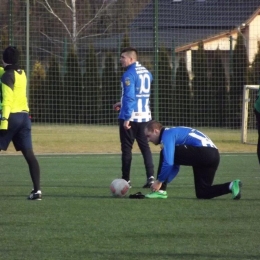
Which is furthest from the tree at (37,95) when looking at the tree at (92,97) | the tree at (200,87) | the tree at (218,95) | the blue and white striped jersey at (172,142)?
the blue and white striped jersey at (172,142)

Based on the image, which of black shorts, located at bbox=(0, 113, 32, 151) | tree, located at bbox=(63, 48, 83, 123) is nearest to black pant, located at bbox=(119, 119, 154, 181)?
black shorts, located at bbox=(0, 113, 32, 151)

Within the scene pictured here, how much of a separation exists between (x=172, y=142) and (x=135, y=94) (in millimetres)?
2257

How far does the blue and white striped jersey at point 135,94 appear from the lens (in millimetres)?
12656

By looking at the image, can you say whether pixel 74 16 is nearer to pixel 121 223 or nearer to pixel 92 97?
pixel 92 97

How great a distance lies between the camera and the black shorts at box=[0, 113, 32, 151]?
11031 millimetres

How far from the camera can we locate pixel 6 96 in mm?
10922

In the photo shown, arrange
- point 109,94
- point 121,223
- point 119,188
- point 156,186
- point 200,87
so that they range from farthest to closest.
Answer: point 200,87 → point 109,94 → point 119,188 → point 156,186 → point 121,223

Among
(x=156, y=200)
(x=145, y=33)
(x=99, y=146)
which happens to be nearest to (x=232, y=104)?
(x=145, y=33)

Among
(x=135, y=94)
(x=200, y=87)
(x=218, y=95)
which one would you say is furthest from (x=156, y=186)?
(x=218, y=95)

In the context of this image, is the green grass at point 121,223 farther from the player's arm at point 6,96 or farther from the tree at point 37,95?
the tree at point 37,95

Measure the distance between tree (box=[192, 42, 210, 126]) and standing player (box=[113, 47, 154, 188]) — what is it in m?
12.5

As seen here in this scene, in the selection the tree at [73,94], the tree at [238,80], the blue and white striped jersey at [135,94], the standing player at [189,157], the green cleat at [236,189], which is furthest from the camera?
the tree at [238,80]

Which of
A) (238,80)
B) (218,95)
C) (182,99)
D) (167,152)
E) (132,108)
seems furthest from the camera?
(238,80)

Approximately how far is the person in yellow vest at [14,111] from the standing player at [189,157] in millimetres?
1487
